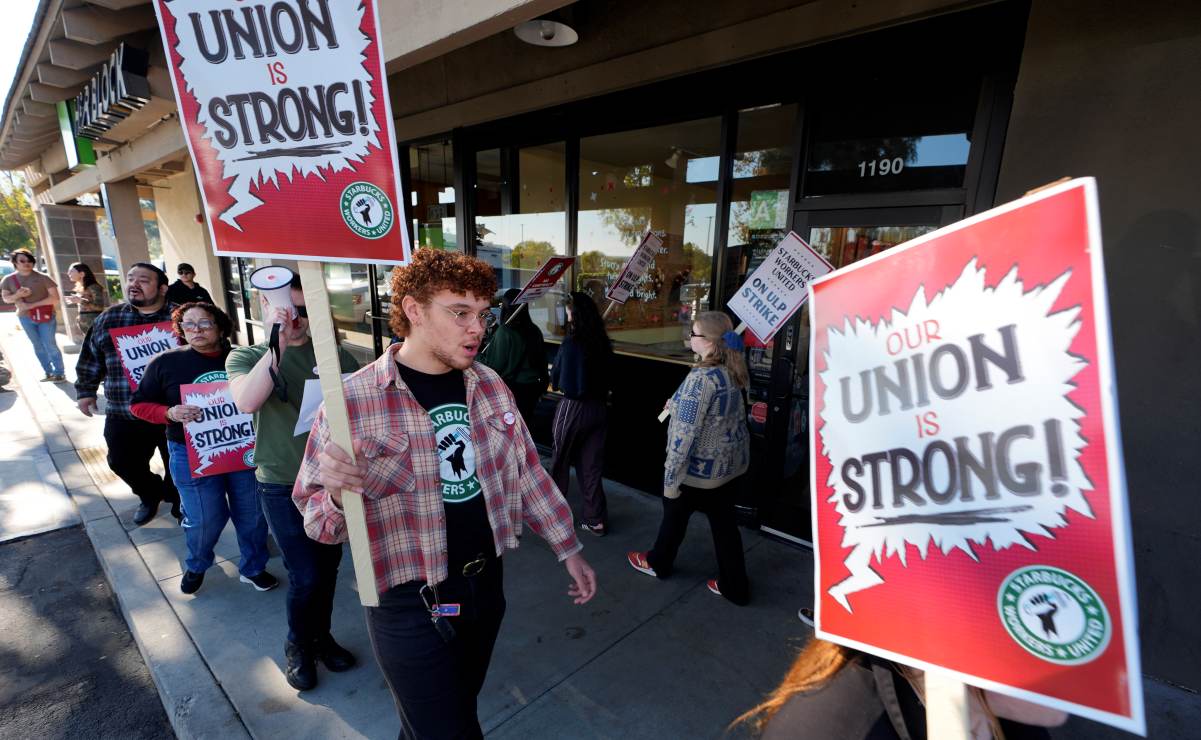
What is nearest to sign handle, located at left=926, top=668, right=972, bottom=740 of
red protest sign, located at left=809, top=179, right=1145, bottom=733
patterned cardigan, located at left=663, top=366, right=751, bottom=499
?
red protest sign, located at left=809, top=179, right=1145, bottom=733

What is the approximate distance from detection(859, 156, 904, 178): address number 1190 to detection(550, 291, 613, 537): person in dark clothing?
6.65 ft

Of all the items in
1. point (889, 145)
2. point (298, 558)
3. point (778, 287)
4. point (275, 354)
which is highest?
point (889, 145)

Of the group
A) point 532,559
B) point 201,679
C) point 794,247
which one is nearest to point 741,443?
point 794,247

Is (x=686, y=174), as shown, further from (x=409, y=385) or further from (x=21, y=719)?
(x=21, y=719)

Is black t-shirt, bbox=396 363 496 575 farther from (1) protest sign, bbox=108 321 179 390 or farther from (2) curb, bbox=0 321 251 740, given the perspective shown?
(1) protest sign, bbox=108 321 179 390

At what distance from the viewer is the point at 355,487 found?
1480mm

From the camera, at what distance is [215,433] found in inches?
128

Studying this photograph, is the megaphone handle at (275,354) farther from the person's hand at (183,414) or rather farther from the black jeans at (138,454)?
the black jeans at (138,454)

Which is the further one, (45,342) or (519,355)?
(45,342)

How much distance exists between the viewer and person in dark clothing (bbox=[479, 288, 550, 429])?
4508 millimetres

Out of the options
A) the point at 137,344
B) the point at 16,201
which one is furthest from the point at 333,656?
the point at 16,201

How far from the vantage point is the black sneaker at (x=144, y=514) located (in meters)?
4.27

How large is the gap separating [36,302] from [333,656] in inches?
361

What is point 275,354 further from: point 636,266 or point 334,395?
point 636,266
